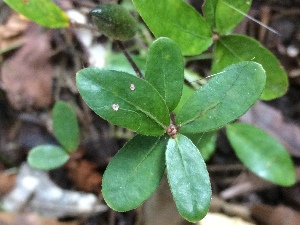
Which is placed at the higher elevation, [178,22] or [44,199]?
[178,22]

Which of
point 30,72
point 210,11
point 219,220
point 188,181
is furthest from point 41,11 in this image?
point 219,220

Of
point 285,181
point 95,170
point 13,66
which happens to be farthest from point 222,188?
point 13,66

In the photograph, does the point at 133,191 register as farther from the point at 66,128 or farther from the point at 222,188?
the point at 222,188

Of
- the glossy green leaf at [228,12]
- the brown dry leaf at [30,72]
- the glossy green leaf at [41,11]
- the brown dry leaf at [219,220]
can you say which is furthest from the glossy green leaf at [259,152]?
the brown dry leaf at [30,72]

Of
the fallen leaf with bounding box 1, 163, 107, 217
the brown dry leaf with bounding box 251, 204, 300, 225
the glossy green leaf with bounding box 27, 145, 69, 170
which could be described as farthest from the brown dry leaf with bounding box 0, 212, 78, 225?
the brown dry leaf with bounding box 251, 204, 300, 225

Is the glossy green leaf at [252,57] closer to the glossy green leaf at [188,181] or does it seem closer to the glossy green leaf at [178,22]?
the glossy green leaf at [178,22]

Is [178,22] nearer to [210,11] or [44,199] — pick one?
[210,11]
